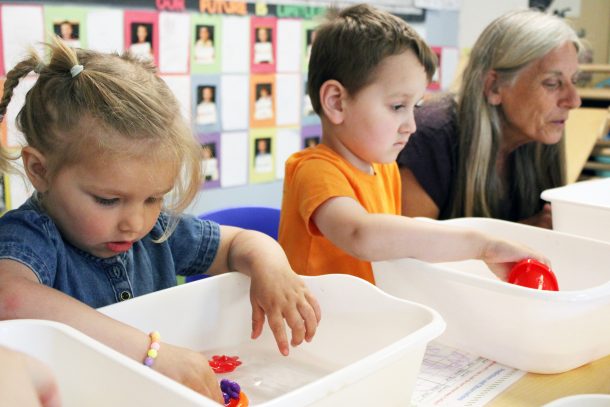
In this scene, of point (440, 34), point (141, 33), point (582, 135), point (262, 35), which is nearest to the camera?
point (141, 33)

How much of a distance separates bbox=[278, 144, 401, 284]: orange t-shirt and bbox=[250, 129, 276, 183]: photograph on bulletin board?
30.7 inches

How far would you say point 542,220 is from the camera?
140 cm

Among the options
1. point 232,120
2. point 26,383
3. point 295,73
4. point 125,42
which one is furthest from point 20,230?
point 295,73

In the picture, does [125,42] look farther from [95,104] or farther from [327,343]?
[327,343]

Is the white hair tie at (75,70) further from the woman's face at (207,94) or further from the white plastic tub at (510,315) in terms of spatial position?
the woman's face at (207,94)

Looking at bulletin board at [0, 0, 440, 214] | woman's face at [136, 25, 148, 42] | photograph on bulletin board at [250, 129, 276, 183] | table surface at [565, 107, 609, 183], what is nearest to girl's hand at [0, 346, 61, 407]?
bulletin board at [0, 0, 440, 214]

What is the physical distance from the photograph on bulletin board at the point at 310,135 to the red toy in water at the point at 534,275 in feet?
4.10

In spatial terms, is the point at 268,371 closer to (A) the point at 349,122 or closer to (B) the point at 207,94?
(A) the point at 349,122

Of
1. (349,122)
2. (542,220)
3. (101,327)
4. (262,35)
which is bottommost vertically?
(542,220)

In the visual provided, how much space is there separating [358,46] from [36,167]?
515mm

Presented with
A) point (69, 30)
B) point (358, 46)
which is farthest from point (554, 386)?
point (69, 30)

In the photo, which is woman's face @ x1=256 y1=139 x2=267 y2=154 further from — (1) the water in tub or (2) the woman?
(1) the water in tub

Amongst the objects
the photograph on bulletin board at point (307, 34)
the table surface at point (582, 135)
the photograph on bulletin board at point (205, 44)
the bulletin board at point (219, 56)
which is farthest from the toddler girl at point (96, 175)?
the table surface at point (582, 135)

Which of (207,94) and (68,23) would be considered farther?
(207,94)
